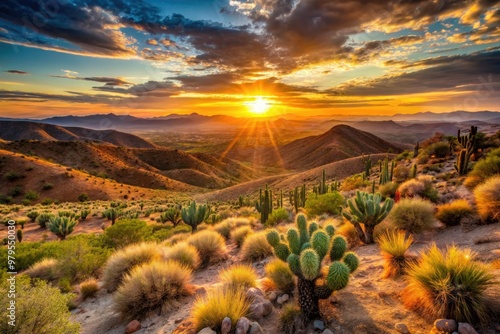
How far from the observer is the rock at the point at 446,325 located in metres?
3.80

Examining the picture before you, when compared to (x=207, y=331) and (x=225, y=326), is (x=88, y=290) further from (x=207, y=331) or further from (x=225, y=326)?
(x=225, y=326)

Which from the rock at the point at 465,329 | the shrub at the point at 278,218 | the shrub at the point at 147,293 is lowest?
the shrub at the point at 278,218

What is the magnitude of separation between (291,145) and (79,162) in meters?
131

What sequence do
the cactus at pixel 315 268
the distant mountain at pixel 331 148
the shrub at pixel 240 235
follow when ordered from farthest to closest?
the distant mountain at pixel 331 148, the shrub at pixel 240 235, the cactus at pixel 315 268

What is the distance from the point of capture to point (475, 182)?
12.1 meters

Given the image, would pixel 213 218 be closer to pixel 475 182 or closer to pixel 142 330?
pixel 142 330

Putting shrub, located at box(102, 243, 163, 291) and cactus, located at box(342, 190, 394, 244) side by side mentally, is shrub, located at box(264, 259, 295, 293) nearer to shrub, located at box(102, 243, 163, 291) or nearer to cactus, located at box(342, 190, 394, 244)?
cactus, located at box(342, 190, 394, 244)

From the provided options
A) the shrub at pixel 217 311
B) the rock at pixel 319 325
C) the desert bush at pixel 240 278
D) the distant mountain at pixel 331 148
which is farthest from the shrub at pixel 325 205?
the distant mountain at pixel 331 148

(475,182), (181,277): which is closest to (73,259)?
(181,277)

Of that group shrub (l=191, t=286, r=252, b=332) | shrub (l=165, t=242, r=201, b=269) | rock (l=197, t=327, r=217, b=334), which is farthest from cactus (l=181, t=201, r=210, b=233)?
rock (l=197, t=327, r=217, b=334)

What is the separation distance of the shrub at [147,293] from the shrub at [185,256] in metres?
2.01

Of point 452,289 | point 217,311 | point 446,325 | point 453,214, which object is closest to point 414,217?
point 453,214

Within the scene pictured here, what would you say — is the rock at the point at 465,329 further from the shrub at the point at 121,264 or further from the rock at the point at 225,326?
the shrub at the point at 121,264

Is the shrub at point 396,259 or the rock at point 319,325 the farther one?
the shrub at point 396,259
